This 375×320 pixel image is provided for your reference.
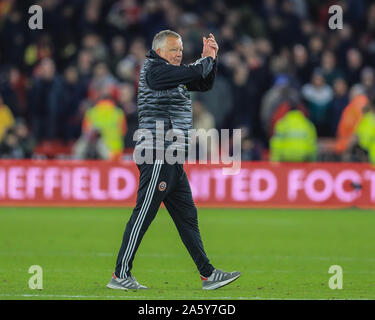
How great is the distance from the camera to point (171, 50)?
983 centimetres

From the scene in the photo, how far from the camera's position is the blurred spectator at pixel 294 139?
21.1 m

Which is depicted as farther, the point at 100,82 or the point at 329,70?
the point at 329,70

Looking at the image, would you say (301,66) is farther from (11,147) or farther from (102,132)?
(11,147)

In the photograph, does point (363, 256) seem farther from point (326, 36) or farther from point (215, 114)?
point (326, 36)

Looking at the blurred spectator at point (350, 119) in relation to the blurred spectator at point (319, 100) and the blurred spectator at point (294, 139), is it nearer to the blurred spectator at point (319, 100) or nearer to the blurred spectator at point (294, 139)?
the blurred spectator at point (319, 100)

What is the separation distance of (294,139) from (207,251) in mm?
7995

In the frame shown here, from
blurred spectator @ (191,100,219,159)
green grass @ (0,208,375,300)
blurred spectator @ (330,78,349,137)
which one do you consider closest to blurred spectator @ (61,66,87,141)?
blurred spectator @ (191,100,219,159)

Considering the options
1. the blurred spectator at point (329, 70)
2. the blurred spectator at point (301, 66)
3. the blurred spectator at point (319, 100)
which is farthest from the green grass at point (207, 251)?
the blurred spectator at point (301, 66)

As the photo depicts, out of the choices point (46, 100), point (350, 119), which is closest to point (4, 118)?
point (46, 100)

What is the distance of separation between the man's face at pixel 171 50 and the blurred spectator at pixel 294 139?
11426mm

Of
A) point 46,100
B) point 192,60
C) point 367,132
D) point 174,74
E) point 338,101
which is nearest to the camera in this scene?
point 174,74

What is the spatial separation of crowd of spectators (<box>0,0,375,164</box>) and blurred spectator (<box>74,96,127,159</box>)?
0.68ft

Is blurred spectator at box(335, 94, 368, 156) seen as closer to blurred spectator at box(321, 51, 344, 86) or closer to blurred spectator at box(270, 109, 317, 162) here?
blurred spectator at box(270, 109, 317, 162)

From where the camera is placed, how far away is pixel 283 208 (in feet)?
66.8
